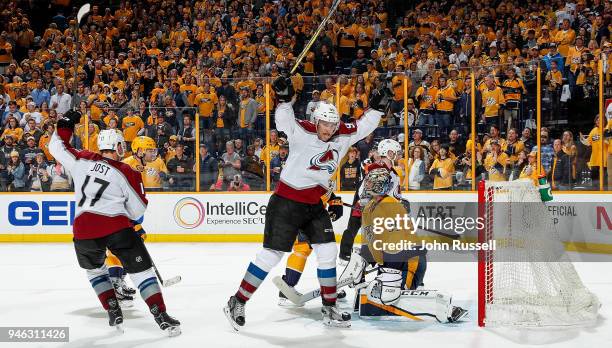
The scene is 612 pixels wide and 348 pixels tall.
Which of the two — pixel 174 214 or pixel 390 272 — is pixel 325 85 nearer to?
pixel 174 214

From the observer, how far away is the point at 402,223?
5199 millimetres

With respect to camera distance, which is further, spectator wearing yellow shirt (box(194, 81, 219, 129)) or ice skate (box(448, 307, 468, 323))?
spectator wearing yellow shirt (box(194, 81, 219, 129))

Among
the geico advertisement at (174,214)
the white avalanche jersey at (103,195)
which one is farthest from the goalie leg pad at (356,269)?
the geico advertisement at (174,214)

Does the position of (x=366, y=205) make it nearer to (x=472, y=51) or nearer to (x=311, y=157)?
(x=311, y=157)

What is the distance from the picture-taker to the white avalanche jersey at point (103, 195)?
15.8 ft

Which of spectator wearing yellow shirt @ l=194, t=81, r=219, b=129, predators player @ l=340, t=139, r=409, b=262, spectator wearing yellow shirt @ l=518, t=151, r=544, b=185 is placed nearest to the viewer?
predators player @ l=340, t=139, r=409, b=262

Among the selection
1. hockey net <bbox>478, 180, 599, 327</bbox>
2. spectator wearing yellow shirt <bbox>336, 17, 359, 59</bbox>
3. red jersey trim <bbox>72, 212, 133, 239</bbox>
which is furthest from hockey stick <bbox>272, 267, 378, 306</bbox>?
spectator wearing yellow shirt <bbox>336, 17, 359, 59</bbox>

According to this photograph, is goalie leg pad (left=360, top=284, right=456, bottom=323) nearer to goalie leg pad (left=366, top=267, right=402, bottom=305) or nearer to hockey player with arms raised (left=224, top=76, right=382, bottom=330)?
goalie leg pad (left=366, top=267, right=402, bottom=305)

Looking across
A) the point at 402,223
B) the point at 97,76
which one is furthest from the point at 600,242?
the point at 97,76

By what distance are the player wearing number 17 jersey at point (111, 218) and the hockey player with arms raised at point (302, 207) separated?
0.55 m

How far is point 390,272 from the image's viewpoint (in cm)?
516

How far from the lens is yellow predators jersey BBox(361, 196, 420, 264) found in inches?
204

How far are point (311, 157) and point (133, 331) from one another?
1603 millimetres

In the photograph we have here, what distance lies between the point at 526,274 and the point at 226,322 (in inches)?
82.1
